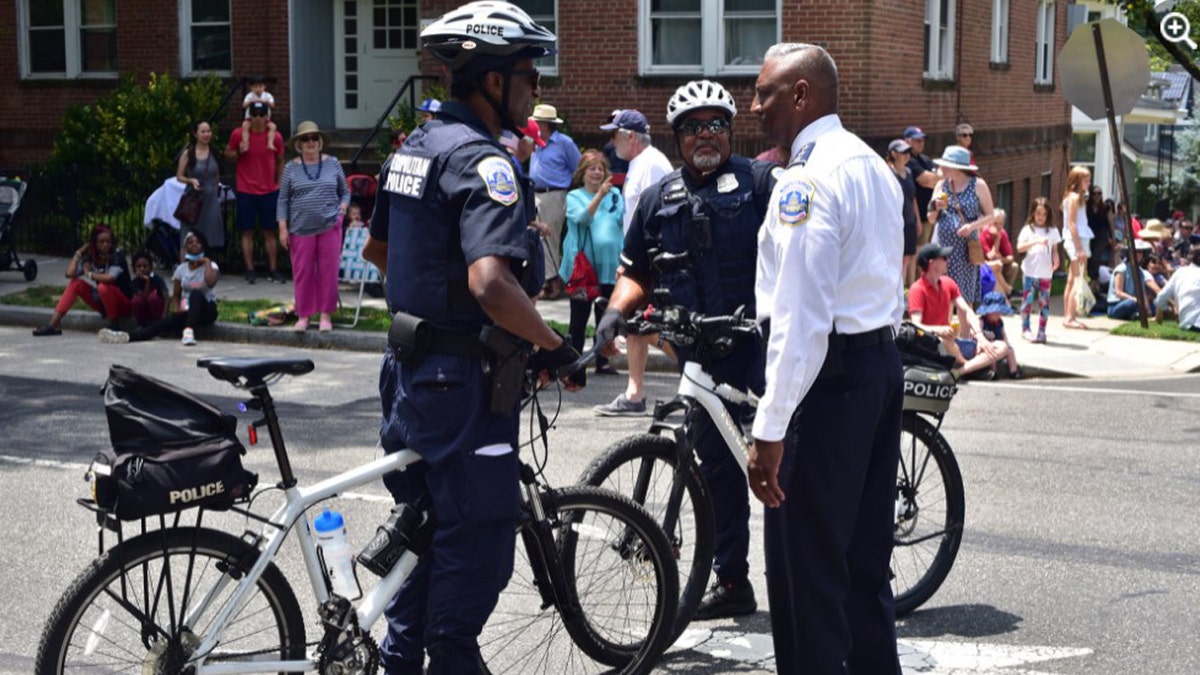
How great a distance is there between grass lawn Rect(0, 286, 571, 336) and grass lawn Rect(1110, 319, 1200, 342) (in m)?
5.65

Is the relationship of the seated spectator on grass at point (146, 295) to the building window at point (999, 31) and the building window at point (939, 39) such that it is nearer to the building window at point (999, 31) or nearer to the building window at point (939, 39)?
the building window at point (939, 39)

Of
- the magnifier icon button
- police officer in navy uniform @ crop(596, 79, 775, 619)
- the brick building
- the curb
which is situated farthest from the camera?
the magnifier icon button

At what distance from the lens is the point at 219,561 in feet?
15.0

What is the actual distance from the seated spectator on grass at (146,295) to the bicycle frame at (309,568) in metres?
10.5

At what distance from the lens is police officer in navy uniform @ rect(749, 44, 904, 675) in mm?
4488

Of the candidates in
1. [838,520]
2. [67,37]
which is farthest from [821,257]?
[67,37]

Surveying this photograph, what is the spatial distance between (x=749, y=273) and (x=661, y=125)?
13.8 metres

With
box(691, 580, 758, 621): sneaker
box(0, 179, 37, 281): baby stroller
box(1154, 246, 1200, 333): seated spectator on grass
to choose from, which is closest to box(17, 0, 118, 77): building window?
box(0, 179, 37, 281): baby stroller

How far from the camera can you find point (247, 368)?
456 cm

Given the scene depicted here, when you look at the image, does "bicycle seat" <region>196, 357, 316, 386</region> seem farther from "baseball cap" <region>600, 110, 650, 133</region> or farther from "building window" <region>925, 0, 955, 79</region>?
"building window" <region>925, 0, 955, 79</region>

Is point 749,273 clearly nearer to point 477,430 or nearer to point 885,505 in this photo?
point 885,505

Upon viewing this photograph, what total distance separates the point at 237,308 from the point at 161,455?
11.5 m

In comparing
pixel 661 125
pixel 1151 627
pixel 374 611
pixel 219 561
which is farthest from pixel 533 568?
pixel 661 125

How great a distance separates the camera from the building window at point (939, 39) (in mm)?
22844
